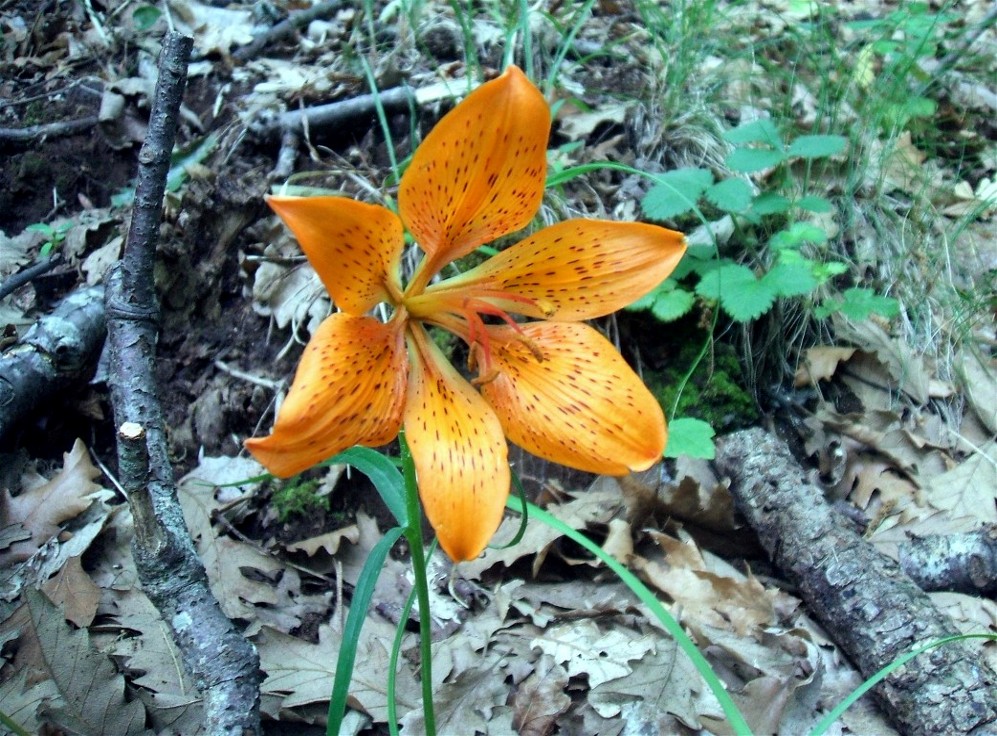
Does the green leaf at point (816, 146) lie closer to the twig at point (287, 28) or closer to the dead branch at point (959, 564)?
the dead branch at point (959, 564)

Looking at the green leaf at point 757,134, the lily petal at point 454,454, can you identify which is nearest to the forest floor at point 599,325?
the green leaf at point 757,134

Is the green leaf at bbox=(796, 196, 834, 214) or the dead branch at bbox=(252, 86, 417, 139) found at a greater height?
the dead branch at bbox=(252, 86, 417, 139)

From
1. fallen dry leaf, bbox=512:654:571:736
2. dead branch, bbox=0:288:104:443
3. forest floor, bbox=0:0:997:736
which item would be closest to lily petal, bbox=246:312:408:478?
forest floor, bbox=0:0:997:736

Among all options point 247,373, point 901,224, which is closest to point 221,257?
point 247,373

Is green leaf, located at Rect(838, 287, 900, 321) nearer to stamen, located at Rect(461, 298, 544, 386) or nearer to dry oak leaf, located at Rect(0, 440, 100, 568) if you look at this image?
stamen, located at Rect(461, 298, 544, 386)

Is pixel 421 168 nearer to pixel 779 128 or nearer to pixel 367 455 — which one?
pixel 367 455

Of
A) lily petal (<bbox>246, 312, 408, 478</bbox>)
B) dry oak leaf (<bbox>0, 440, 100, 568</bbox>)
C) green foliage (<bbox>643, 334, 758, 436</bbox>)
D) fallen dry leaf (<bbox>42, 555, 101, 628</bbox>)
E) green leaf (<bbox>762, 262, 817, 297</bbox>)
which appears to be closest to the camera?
lily petal (<bbox>246, 312, 408, 478</bbox>)

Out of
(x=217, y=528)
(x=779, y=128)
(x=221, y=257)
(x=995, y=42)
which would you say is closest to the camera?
(x=217, y=528)
